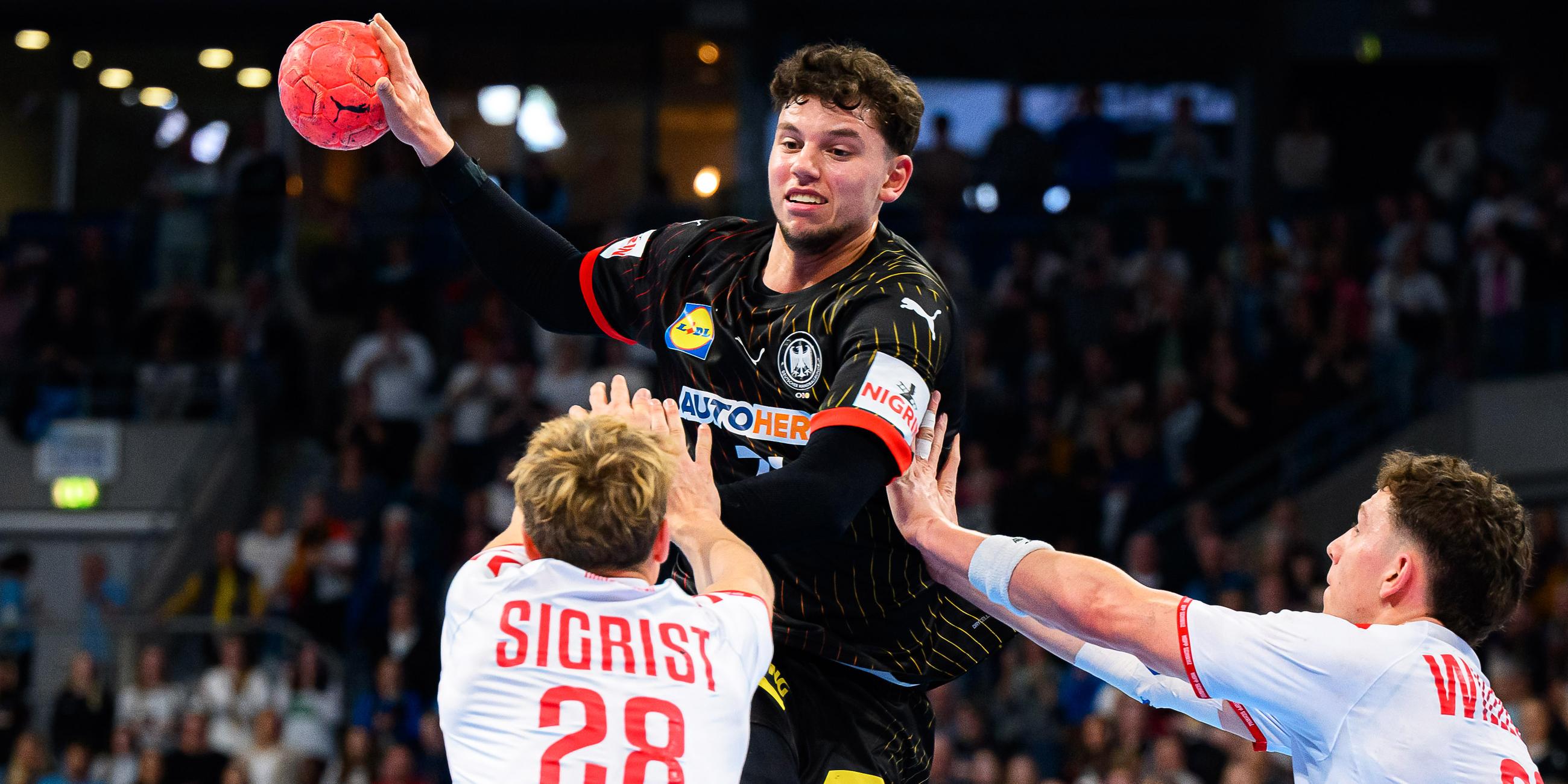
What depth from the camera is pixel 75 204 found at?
2055 cm

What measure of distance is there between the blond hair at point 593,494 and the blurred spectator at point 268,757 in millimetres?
10490

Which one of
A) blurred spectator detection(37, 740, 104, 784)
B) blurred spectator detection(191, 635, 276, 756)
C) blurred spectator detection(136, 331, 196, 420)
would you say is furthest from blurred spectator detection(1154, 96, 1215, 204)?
blurred spectator detection(37, 740, 104, 784)

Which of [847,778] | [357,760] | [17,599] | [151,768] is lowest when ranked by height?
[151,768]

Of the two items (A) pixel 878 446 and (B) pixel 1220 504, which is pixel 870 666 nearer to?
(A) pixel 878 446

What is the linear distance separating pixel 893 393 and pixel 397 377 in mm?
12850

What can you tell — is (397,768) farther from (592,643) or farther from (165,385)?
(592,643)

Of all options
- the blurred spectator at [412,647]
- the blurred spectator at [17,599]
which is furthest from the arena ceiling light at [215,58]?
the blurred spectator at [412,647]

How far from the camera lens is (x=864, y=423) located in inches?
162

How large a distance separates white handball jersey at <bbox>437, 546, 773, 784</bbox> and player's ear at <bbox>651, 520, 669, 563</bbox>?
0.26ft

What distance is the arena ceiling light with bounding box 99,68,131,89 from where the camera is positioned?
21016 mm

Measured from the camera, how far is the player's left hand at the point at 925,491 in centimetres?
457

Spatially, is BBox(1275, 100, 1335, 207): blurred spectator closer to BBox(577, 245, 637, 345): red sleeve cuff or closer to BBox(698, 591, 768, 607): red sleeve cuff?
BBox(577, 245, 637, 345): red sleeve cuff

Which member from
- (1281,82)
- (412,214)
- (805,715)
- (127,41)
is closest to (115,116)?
(127,41)

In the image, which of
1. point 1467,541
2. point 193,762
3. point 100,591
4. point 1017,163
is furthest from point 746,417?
point 1017,163
